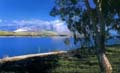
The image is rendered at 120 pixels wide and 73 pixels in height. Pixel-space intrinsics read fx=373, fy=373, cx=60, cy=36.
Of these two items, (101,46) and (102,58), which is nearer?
(102,58)

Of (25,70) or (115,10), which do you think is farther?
(25,70)

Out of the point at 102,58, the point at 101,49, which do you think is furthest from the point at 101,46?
the point at 102,58

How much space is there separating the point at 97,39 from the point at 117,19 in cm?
506

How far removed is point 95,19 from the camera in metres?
35.7

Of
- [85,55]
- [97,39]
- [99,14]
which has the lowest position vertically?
[85,55]

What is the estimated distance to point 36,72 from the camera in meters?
38.9

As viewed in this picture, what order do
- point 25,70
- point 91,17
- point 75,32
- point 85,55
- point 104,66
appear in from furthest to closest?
point 85,55 → point 25,70 → point 75,32 → point 91,17 → point 104,66

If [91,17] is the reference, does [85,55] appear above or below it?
below

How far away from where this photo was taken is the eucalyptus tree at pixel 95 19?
32.6 meters

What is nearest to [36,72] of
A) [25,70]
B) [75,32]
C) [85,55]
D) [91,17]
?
[25,70]

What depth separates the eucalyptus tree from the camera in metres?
32.6

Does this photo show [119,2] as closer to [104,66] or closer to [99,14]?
[99,14]

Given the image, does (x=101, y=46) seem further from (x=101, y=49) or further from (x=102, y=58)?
(x=102, y=58)

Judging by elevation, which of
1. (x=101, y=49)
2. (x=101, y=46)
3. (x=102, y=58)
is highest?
(x=101, y=46)
